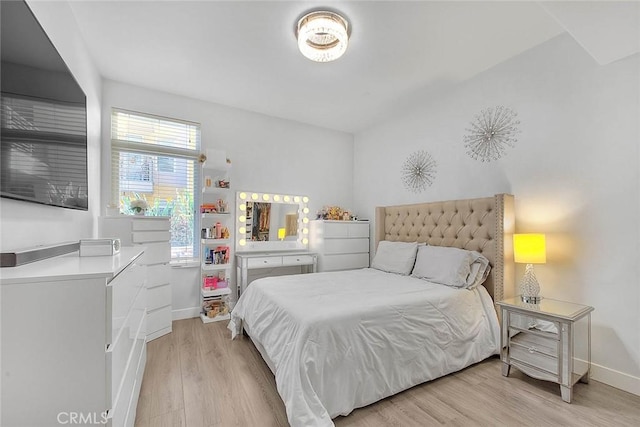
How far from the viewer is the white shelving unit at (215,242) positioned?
3.30 meters

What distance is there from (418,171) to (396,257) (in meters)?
1.15

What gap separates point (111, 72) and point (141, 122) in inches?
21.2

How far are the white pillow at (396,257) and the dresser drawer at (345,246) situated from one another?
645 millimetres

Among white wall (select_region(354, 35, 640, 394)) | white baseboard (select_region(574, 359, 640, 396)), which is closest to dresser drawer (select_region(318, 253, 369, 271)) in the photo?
white wall (select_region(354, 35, 640, 394))

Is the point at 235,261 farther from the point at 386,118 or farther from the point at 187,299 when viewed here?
the point at 386,118

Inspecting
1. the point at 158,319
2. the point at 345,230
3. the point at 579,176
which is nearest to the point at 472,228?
the point at 579,176

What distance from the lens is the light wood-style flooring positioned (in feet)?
5.34

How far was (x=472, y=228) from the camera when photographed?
2762mm

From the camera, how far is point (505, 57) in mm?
2562

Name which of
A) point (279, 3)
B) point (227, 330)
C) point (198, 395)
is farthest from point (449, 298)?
point (279, 3)

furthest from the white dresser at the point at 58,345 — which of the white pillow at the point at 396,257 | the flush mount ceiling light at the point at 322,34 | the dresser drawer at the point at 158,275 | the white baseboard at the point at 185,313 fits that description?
the white pillow at the point at 396,257

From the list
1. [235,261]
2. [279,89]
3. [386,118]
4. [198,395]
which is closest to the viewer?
[198,395]

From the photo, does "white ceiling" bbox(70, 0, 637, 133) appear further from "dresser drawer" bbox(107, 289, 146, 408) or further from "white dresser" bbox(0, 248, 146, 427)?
"dresser drawer" bbox(107, 289, 146, 408)

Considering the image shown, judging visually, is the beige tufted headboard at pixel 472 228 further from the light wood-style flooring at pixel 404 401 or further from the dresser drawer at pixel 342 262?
the light wood-style flooring at pixel 404 401
